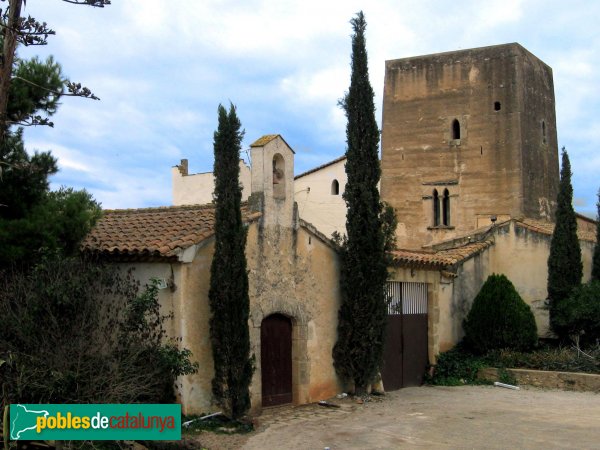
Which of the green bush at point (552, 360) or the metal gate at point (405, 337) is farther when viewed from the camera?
the green bush at point (552, 360)

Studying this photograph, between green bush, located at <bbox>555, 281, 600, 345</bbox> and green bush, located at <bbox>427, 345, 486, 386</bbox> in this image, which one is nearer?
green bush, located at <bbox>427, 345, 486, 386</bbox>

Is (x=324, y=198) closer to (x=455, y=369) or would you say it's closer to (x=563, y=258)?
(x=563, y=258)

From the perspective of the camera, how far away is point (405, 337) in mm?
17734

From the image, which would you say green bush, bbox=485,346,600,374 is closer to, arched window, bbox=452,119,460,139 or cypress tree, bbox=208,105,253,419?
cypress tree, bbox=208,105,253,419

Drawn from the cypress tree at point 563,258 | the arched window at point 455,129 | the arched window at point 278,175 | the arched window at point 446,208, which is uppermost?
the arched window at point 455,129

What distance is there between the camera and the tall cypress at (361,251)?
601 inches

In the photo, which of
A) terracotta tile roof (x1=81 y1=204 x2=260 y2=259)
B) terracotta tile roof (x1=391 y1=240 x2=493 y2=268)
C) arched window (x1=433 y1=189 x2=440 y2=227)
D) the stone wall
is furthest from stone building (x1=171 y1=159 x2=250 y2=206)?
terracotta tile roof (x1=81 y1=204 x2=260 y2=259)

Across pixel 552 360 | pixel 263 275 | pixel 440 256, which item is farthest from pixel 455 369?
pixel 263 275

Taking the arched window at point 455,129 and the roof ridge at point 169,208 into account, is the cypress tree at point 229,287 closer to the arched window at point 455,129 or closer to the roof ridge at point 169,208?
the roof ridge at point 169,208

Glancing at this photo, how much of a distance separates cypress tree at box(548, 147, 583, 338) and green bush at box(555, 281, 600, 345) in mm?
349

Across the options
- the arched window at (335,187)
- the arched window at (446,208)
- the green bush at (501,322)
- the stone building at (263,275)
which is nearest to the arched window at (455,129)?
the arched window at (446,208)

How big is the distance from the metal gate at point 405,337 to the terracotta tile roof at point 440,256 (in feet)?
1.97

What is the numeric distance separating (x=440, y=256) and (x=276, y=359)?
→ 743cm

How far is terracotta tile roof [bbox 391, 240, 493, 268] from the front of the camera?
1739cm
